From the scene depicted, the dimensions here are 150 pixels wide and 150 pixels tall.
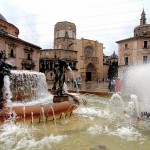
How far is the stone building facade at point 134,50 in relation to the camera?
47.3 m

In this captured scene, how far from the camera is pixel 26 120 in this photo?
302 inches

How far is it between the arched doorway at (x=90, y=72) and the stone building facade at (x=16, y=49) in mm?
25045

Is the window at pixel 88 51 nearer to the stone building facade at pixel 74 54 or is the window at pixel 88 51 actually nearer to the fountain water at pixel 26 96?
the stone building facade at pixel 74 54

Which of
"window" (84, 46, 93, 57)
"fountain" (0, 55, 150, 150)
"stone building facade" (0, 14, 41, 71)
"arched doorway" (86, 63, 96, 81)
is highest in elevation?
"window" (84, 46, 93, 57)

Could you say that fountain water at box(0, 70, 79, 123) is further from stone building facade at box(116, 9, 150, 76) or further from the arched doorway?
the arched doorway

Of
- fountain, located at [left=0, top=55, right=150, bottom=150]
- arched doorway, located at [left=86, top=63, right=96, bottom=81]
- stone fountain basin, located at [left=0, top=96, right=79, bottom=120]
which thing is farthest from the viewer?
arched doorway, located at [left=86, top=63, right=96, bottom=81]

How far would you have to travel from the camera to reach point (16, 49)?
34281 mm

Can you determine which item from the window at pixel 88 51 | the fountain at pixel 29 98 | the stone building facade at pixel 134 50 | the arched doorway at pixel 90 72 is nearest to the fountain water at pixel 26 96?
the fountain at pixel 29 98

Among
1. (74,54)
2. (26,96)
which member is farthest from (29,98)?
(74,54)

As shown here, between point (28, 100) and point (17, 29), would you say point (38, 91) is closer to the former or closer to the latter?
point (28, 100)

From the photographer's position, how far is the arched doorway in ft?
209

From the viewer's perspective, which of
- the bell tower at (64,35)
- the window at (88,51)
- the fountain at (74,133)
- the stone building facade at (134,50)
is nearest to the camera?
the fountain at (74,133)

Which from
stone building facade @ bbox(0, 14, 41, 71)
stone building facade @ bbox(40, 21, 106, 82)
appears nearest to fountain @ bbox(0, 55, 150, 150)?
stone building facade @ bbox(0, 14, 41, 71)

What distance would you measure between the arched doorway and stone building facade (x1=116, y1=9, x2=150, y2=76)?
14.0m
